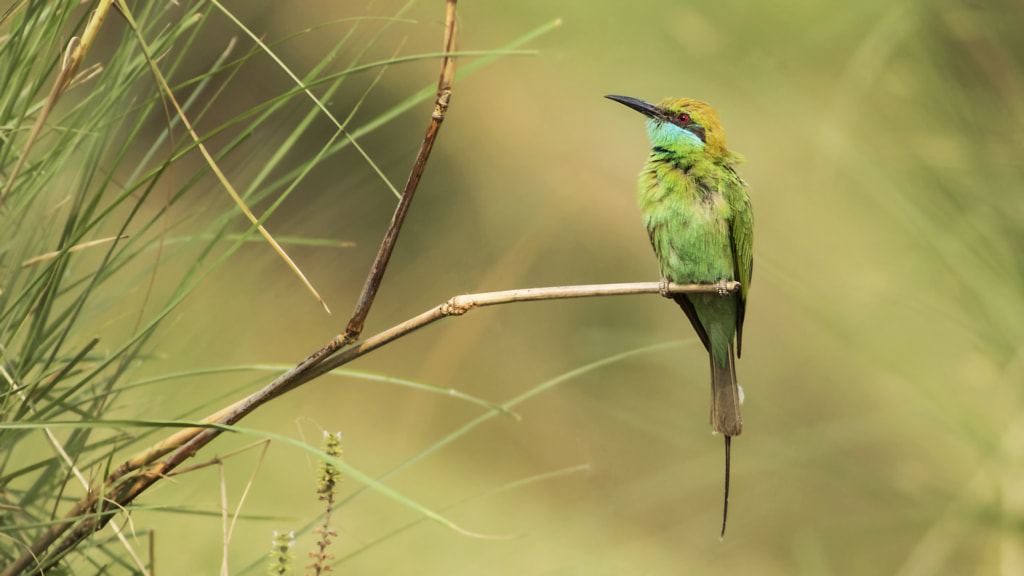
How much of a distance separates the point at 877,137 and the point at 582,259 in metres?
1.12

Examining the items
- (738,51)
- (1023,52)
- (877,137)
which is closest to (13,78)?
(1023,52)

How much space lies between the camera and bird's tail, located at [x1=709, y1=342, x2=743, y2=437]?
107 cm

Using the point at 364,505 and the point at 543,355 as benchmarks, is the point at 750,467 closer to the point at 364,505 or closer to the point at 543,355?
the point at 543,355

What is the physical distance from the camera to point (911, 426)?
5.55ft

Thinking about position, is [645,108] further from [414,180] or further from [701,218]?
[414,180]

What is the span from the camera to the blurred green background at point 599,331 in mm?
1489

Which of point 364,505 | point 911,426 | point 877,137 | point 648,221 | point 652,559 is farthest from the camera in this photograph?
point 652,559

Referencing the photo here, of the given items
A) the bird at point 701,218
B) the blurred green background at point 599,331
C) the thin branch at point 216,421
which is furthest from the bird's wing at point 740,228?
the thin branch at point 216,421

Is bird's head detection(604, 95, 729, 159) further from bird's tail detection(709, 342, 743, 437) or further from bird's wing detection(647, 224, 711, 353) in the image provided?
bird's tail detection(709, 342, 743, 437)

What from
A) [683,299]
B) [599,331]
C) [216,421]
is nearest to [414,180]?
[216,421]

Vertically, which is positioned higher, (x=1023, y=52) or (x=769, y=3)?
(x=769, y=3)

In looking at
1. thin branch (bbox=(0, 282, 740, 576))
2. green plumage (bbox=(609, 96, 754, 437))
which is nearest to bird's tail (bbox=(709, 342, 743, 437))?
green plumage (bbox=(609, 96, 754, 437))

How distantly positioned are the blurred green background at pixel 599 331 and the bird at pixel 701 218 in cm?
12

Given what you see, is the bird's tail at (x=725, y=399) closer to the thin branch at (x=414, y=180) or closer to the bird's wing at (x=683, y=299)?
the bird's wing at (x=683, y=299)
